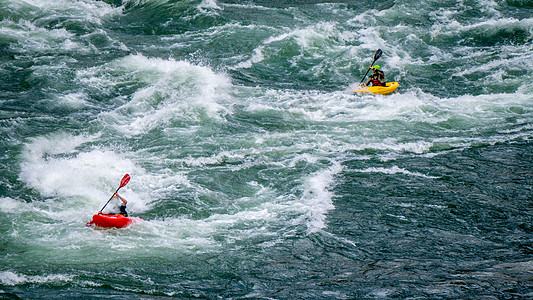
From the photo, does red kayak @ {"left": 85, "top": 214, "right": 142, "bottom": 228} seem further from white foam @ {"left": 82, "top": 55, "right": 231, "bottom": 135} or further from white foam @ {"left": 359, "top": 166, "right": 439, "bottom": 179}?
white foam @ {"left": 359, "top": 166, "right": 439, "bottom": 179}

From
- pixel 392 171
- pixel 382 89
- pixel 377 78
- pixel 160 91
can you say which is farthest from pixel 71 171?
pixel 377 78

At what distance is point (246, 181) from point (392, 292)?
12.1ft

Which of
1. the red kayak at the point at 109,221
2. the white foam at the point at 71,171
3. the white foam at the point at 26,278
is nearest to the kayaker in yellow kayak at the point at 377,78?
the white foam at the point at 71,171

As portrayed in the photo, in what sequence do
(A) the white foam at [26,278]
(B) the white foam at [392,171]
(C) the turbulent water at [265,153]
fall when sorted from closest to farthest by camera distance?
(A) the white foam at [26,278] → (C) the turbulent water at [265,153] → (B) the white foam at [392,171]

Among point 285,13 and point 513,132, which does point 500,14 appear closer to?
point 285,13

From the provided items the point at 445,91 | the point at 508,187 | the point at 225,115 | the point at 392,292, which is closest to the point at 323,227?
the point at 392,292

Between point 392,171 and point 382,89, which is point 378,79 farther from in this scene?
point 392,171

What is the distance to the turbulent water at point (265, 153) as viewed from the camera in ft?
19.7

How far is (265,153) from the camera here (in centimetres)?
963

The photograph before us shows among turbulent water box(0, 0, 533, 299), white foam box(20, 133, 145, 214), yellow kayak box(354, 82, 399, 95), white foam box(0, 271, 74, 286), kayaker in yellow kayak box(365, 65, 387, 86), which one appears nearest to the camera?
white foam box(0, 271, 74, 286)

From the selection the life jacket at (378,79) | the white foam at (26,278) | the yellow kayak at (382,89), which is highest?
the life jacket at (378,79)

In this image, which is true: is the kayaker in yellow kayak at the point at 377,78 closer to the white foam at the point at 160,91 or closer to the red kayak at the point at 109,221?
the white foam at the point at 160,91

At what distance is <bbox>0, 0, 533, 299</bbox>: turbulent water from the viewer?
6.02 metres

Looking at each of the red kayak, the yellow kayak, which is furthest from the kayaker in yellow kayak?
the red kayak
